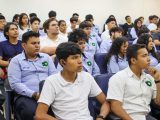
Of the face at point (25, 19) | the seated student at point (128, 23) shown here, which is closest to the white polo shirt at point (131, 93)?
the face at point (25, 19)

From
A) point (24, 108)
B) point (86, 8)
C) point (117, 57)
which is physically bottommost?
point (24, 108)

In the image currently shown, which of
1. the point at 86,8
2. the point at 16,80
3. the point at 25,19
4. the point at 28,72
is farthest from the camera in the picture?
the point at 86,8

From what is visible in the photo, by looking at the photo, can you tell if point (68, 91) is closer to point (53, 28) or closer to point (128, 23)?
point (53, 28)

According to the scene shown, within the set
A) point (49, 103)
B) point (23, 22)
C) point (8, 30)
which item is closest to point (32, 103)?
point (49, 103)

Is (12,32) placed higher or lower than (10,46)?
higher

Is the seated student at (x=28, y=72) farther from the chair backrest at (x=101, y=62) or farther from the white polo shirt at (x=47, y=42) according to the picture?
the white polo shirt at (x=47, y=42)

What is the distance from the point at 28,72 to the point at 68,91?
0.85 m

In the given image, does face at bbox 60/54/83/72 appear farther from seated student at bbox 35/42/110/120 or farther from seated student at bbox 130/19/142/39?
seated student at bbox 130/19/142/39

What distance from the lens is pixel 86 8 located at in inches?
368

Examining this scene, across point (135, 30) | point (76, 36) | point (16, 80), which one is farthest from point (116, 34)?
point (135, 30)

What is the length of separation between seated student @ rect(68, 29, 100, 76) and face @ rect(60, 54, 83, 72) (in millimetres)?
986

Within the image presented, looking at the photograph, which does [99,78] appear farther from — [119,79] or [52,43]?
[52,43]

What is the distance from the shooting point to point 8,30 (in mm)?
3914

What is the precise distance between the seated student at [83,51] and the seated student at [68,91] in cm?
98
